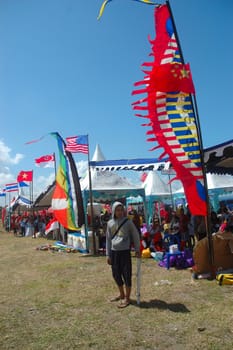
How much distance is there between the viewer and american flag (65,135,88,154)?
40.3 ft

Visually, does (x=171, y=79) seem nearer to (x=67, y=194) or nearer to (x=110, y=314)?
(x=110, y=314)

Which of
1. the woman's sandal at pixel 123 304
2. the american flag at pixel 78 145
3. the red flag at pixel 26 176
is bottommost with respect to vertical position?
the woman's sandal at pixel 123 304

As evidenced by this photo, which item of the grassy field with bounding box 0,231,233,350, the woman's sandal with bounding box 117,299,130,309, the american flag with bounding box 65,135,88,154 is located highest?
the american flag with bounding box 65,135,88,154

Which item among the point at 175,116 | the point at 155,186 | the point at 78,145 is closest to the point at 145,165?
the point at 78,145

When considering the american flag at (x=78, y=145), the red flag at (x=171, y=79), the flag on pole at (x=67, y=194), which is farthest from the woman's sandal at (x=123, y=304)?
the american flag at (x=78, y=145)

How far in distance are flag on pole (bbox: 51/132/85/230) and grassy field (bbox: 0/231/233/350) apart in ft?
12.9

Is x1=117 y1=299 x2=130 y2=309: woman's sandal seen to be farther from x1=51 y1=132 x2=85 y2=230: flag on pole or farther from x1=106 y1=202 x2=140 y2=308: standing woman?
x1=51 y1=132 x2=85 y2=230: flag on pole

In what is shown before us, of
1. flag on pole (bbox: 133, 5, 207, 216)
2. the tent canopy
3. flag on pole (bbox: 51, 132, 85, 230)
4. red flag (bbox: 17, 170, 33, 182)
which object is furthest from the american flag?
red flag (bbox: 17, 170, 33, 182)

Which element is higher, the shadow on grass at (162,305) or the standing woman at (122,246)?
Result: the standing woman at (122,246)

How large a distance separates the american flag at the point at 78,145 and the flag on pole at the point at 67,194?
22 cm

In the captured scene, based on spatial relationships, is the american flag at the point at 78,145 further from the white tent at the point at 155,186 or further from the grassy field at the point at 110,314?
the white tent at the point at 155,186

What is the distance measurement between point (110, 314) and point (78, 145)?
822cm

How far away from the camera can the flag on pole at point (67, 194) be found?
38.4 feet

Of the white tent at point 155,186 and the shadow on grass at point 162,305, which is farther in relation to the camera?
the white tent at point 155,186
